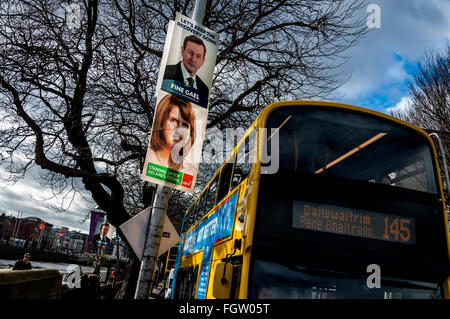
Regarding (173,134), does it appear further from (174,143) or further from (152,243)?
(152,243)

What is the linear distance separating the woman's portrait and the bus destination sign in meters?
2.47

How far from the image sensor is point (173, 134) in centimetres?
585

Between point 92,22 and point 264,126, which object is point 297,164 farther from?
point 92,22

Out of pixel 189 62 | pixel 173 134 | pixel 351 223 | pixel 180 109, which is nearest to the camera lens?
pixel 351 223

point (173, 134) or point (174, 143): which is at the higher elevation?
point (173, 134)

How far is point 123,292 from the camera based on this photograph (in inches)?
486

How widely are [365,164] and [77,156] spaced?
761 centimetres

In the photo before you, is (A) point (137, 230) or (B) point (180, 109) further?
(B) point (180, 109)

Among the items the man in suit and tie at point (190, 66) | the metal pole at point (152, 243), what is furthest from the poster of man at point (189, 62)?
the metal pole at point (152, 243)

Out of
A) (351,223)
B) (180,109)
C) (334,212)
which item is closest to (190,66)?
(180,109)

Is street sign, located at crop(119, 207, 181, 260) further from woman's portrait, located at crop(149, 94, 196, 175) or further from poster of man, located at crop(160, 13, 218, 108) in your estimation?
poster of man, located at crop(160, 13, 218, 108)

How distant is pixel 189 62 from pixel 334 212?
3626 mm

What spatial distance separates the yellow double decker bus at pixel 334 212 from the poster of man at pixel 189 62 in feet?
5.82

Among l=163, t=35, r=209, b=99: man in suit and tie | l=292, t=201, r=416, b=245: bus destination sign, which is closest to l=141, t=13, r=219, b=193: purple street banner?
l=163, t=35, r=209, b=99: man in suit and tie
